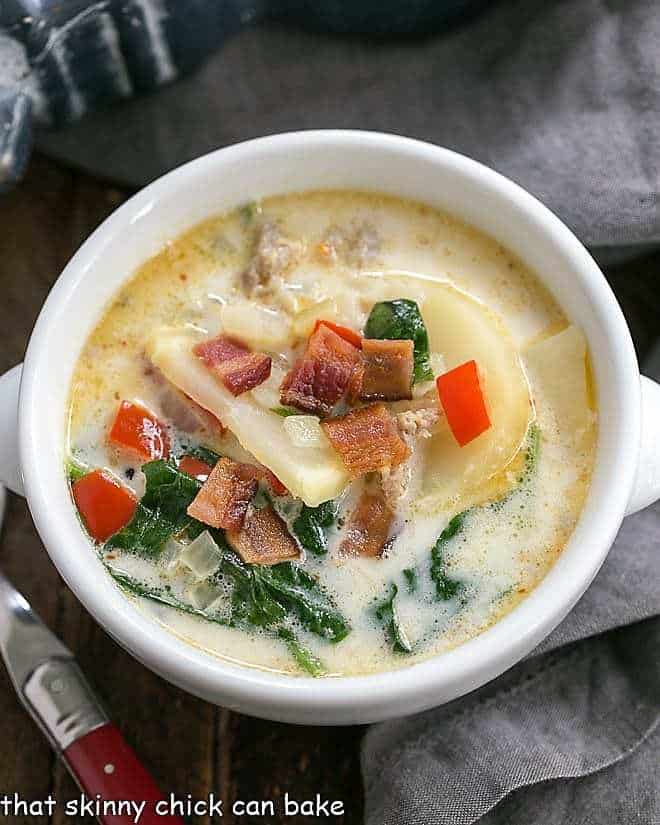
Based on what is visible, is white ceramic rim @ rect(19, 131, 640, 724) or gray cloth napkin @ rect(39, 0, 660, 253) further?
gray cloth napkin @ rect(39, 0, 660, 253)

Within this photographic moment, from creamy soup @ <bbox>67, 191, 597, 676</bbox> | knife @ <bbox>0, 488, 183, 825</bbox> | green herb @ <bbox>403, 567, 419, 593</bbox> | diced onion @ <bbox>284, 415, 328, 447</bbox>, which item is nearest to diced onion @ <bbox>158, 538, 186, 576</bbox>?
creamy soup @ <bbox>67, 191, 597, 676</bbox>

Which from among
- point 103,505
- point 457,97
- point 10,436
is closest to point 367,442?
point 103,505

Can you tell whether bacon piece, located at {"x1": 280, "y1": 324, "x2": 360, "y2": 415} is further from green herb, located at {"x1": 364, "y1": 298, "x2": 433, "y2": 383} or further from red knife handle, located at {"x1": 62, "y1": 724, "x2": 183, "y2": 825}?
red knife handle, located at {"x1": 62, "y1": 724, "x2": 183, "y2": 825}

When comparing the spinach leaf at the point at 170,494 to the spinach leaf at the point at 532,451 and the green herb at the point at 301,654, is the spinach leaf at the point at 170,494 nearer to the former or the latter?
the green herb at the point at 301,654

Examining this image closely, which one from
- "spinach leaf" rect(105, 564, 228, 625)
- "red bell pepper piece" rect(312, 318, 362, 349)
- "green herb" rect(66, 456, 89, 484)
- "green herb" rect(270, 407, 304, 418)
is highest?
"red bell pepper piece" rect(312, 318, 362, 349)

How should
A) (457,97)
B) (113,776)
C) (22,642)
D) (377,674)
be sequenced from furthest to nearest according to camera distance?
(457,97) < (22,642) < (113,776) < (377,674)

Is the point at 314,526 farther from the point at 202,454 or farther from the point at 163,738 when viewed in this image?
the point at 163,738
